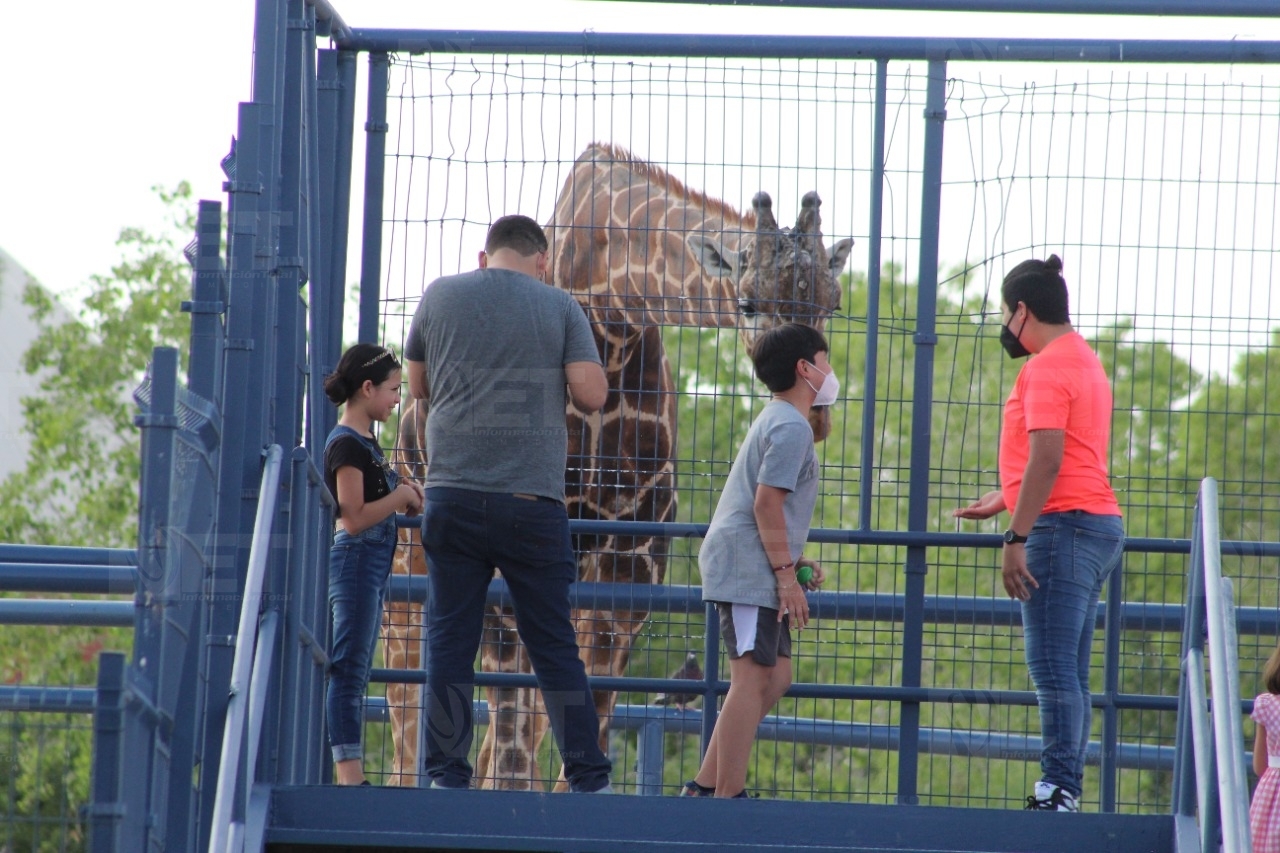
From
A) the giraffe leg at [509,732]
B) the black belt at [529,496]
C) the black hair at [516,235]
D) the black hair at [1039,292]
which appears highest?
the black hair at [516,235]

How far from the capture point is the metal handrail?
13.3 feet

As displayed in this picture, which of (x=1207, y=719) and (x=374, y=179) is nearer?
(x=1207, y=719)

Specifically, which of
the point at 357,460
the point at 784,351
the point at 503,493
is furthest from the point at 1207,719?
the point at 357,460

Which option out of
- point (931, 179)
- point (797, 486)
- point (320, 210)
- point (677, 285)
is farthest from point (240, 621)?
point (677, 285)

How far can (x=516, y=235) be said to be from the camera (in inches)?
227

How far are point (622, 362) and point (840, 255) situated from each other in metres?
1.45

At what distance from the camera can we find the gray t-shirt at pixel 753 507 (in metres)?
5.57

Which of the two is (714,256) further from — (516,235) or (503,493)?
(503,493)

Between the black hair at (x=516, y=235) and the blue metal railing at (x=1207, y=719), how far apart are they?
238 cm

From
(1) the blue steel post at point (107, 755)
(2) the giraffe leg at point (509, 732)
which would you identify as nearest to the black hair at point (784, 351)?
(2) the giraffe leg at point (509, 732)

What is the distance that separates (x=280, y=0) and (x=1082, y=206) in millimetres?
3203

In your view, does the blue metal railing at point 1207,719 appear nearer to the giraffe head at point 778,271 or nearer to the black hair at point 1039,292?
the black hair at point 1039,292

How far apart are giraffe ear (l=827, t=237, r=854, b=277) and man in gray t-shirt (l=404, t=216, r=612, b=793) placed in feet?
7.74

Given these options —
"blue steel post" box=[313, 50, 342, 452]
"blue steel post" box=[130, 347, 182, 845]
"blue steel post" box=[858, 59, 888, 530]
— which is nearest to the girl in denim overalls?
"blue steel post" box=[313, 50, 342, 452]
